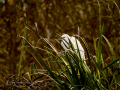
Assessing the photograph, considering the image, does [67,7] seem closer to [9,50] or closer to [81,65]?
[9,50]

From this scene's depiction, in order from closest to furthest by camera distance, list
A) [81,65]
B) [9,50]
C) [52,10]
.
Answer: [81,65]
[9,50]
[52,10]

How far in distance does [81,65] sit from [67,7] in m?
1.49

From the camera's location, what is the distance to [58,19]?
217 centimetres

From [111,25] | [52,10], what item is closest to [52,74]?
[52,10]

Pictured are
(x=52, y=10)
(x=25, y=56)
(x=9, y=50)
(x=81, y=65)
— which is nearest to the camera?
(x=81, y=65)

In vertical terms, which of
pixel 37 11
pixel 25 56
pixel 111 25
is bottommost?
pixel 25 56

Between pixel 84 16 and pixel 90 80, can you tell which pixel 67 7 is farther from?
pixel 90 80

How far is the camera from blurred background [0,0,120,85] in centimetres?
185

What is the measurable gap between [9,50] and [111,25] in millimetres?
1110

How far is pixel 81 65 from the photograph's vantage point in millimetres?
765

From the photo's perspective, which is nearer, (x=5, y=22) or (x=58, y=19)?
(x=5, y=22)

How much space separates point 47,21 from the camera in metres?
2.10

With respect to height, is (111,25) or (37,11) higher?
(37,11)

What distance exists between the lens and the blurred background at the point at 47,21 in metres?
1.85
